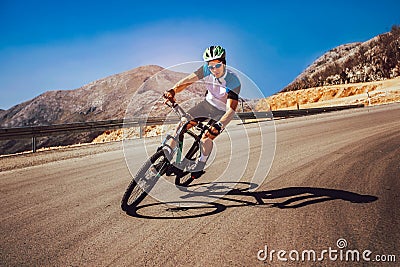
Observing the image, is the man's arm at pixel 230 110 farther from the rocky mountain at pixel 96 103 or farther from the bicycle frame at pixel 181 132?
the rocky mountain at pixel 96 103

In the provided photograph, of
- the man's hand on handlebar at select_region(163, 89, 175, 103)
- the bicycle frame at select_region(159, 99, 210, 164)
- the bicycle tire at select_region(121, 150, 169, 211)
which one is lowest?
the bicycle tire at select_region(121, 150, 169, 211)

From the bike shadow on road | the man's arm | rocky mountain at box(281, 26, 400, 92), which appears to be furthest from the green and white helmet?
rocky mountain at box(281, 26, 400, 92)

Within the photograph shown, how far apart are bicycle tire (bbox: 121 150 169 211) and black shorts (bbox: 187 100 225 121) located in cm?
73

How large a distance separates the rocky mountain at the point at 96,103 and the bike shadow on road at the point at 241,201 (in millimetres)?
1371

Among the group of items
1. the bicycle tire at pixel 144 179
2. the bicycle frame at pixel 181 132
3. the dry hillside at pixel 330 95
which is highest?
the bicycle frame at pixel 181 132

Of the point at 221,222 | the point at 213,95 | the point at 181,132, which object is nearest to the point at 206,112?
the point at 213,95

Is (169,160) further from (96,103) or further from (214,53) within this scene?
(96,103)

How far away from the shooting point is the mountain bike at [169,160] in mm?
4172

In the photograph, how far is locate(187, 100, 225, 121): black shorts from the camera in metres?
4.50

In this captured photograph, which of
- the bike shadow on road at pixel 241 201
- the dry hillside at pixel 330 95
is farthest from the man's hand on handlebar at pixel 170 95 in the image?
the dry hillside at pixel 330 95

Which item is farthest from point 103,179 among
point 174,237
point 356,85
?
point 356,85

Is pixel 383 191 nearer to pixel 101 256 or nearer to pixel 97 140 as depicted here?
pixel 101 256

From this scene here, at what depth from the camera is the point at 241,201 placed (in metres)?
4.48

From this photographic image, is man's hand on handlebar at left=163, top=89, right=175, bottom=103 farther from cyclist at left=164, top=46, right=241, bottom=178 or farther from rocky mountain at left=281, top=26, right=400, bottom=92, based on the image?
rocky mountain at left=281, top=26, right=400, bottom=92
